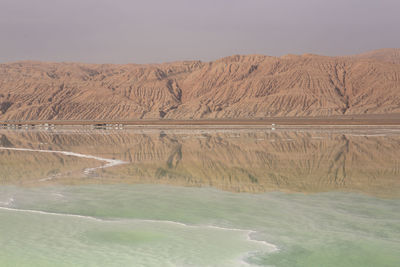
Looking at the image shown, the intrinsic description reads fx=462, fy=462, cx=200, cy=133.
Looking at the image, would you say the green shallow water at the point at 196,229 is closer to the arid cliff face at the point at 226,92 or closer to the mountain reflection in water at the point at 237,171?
the mountain reflection in water at the point at 237,171

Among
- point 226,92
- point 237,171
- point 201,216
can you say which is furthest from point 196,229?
point 226,92

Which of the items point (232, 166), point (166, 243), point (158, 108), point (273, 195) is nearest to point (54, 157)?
point (232, 166)

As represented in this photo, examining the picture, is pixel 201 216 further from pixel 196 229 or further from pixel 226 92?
pixel 226 92

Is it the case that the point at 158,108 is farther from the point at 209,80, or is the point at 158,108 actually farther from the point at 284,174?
the point at 284,174

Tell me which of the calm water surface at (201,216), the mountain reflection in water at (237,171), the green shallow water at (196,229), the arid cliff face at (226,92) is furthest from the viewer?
the arid cliff face at (226,92)

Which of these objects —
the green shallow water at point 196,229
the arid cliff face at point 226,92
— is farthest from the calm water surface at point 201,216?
the arid cliff face at point 226,92

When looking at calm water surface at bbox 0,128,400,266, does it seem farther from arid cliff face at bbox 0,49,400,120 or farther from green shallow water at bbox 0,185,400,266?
arid cliff face at bbox 0,49,400,120

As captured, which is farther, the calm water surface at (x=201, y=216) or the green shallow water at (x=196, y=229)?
the calm water surface at (x=201, y=216)

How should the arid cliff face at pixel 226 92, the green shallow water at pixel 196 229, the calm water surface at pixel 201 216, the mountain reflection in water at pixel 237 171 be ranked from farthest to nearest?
1. the arid cliff face at pixel 226 92
2. the mountain reflection in water at pixel 237 171
3. the calm water surface at pixel 201 216
4. the green shallow water at pixel 196 229
